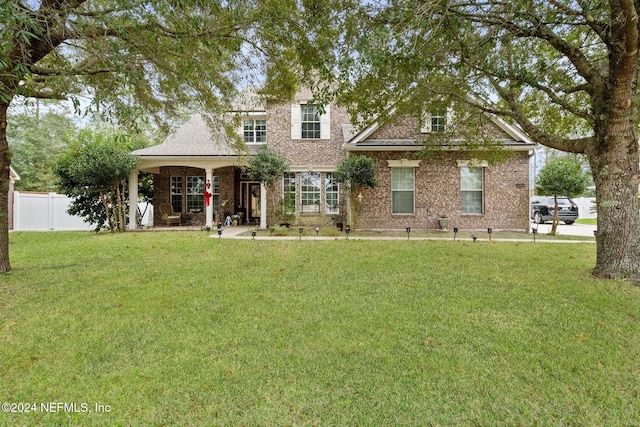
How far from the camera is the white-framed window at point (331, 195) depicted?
14758mm

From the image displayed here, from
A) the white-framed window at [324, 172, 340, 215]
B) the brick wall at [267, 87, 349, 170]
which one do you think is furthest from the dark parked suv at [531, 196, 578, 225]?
the brick wall at [267, 87, 349, 170]

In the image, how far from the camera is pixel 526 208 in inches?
529

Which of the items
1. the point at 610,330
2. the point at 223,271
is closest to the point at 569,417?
the point at 610,330

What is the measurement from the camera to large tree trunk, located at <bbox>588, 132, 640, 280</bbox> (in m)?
5.75

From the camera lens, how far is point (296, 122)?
48.6ft

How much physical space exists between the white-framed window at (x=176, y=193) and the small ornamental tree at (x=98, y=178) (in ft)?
7.08

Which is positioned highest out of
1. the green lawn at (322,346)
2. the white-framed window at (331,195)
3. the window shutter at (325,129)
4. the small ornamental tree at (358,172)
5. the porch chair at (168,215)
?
the window shutter at (325,129)

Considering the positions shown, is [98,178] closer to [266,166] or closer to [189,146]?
[189,146]

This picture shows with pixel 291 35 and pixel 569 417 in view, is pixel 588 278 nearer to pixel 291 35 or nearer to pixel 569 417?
pixel 569 417

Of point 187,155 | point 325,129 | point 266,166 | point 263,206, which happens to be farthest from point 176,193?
point 325,129

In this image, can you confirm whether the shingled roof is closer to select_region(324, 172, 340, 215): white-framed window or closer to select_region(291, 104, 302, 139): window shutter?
select_region(291, 104, 302, 139): window shutter

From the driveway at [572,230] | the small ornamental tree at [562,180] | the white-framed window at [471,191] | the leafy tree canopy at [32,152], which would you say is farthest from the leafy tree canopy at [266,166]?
the leafy tree canopy at [32,152]

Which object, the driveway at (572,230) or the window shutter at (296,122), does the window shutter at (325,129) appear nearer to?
the window shutter at (296,122)

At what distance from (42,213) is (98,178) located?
6511mm
